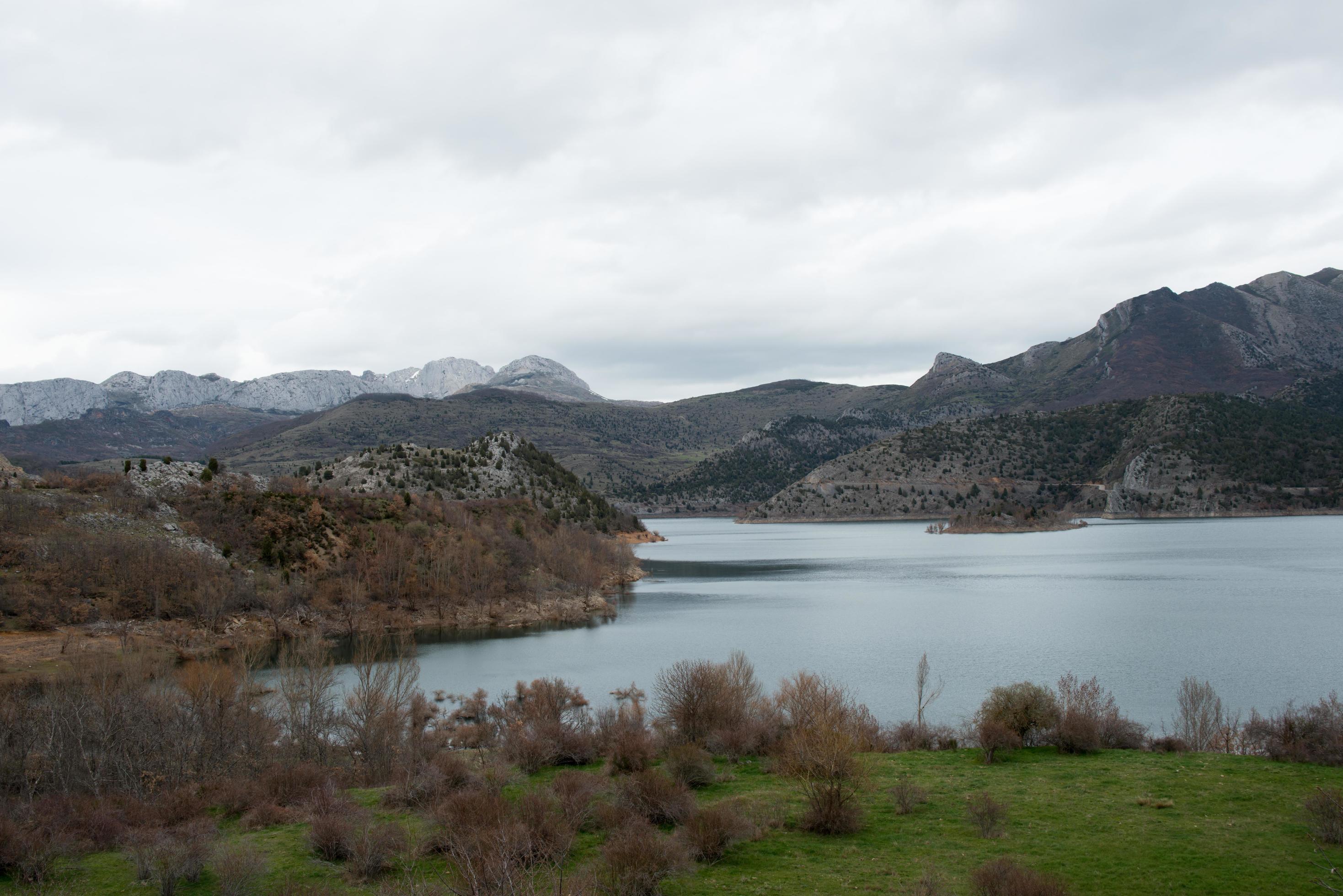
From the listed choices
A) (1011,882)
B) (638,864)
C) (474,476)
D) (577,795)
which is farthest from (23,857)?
(474,476)

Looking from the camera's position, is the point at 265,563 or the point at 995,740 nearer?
the point at 995,740

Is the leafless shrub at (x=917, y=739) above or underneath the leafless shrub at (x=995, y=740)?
underneath

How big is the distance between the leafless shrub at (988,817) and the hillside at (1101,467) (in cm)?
12969

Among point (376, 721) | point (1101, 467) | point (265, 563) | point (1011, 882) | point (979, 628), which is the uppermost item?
point (1101, 467)

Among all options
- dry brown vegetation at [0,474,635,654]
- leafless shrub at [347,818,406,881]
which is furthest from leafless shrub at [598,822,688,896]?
dry brown vegetation at [0,474,635,654]

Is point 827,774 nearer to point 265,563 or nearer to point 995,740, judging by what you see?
point 995,740

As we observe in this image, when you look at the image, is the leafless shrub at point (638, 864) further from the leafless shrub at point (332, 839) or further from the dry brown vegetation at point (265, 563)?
the dry brown vegetation at point (265, 563)

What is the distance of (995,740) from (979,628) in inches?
1041

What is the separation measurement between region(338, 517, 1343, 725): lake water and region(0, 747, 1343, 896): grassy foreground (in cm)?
922

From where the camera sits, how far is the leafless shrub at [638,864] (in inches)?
370

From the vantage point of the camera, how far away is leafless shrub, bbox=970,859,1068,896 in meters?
8.32

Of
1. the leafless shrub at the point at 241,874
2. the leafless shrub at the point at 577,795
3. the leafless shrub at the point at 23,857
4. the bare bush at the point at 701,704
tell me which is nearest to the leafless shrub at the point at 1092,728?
the bare bush at the point at 701,704

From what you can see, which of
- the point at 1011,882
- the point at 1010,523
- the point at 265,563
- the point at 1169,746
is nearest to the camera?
the point at 1011,882

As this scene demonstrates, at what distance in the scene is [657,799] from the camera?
12727mm
